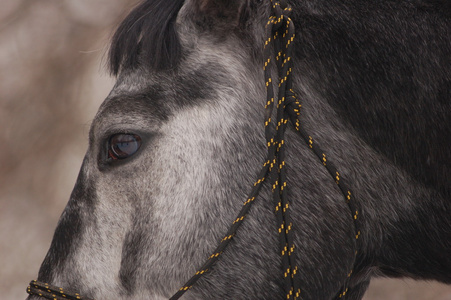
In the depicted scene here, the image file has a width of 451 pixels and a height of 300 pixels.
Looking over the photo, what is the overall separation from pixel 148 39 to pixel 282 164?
511mm

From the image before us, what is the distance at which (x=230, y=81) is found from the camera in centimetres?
162

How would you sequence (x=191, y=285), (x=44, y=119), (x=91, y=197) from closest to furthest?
1. (x=191, y=285)
2. (x=91, y=197)
3. (x=44, y=119)

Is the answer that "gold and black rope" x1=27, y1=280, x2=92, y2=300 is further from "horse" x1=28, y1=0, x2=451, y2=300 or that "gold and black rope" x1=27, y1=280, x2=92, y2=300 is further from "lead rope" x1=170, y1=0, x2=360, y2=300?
"lead rope" x1=170, y1=0, x2=360, y2=300

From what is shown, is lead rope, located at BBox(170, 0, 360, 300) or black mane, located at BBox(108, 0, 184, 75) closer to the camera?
lead rope, located at BBox(170, 0, 360, 300)

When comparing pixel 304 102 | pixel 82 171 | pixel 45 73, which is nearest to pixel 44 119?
pixel 45 73

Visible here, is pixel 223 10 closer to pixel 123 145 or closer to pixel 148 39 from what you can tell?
pixel 148 39

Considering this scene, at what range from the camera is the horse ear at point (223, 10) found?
1.63m

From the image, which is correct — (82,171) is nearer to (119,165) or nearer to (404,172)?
(119,165)

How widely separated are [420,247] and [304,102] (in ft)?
1.57

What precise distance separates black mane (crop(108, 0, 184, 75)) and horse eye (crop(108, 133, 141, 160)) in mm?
206

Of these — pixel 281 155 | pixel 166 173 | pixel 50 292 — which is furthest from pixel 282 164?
pixel 50 292

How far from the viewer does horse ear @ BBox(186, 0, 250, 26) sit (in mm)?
1632

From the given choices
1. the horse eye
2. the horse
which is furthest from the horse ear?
the horse eye

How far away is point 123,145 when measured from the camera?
1.64 metres
